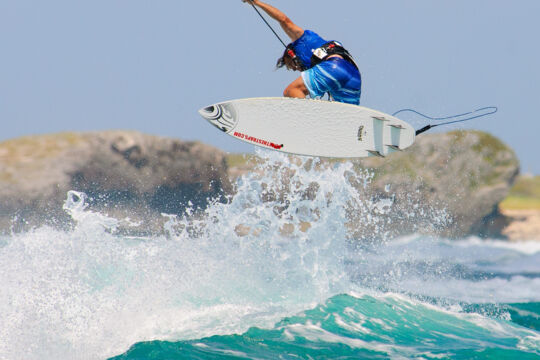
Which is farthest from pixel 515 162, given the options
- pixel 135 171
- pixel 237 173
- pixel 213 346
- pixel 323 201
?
pixel 213 346

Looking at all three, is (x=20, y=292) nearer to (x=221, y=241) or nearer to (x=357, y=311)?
(x=221, y=241)

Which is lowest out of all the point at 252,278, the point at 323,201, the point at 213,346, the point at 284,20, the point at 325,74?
the point at 213,346

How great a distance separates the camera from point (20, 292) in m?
6.50

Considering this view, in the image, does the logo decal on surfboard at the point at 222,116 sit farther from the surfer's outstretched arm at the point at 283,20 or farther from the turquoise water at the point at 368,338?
the turquoise water at the point at 368,338

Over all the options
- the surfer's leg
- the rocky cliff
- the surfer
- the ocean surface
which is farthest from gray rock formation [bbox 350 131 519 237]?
the surfer's leg

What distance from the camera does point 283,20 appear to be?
293 inches

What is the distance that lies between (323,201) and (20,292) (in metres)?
4.49

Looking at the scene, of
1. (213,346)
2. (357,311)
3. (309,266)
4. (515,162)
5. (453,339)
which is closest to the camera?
(213,346)

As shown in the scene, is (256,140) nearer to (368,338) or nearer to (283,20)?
(283,20)

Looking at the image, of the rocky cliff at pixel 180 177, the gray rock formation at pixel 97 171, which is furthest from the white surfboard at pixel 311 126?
the gray rock formation at pixel 97 171

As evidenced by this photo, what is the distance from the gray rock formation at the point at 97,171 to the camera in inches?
1126

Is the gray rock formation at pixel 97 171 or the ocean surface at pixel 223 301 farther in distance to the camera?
the gray rock formation at pixel 97 171

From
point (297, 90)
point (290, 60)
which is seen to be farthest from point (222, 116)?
point (290, 60)

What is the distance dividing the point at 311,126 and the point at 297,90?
20.2 inches
